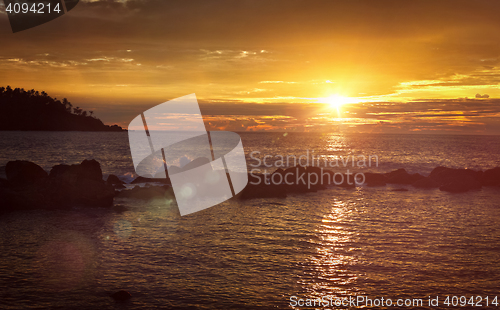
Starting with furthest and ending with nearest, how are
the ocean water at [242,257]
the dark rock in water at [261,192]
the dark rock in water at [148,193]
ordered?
the dark rock in water at [261,192], the dark rock in water at [148,193], the ocean water at [242,257]

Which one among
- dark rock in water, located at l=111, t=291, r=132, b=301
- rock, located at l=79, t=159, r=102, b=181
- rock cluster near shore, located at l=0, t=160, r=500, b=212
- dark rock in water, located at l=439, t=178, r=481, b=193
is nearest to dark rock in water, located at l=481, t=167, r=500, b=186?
rock cluster near shore, located at l=0, t=160, r=500, b=212

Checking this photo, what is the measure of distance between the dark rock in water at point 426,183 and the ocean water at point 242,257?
41.7 ft

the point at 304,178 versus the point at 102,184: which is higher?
the point at 102,184

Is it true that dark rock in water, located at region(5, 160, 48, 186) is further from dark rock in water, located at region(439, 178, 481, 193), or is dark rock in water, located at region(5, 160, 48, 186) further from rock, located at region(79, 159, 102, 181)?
dark rock in water, located at region(439, 178, 481, 193)

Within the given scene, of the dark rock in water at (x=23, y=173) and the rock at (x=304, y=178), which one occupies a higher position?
the dark rock in water at (x=23, y=173)

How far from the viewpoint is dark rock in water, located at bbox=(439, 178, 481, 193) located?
3319 centimetres

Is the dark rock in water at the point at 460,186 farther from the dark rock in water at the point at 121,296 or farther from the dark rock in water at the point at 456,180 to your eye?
the dark rock in water at the point at 121,296

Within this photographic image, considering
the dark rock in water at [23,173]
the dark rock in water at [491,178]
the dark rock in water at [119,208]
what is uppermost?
the dark rock in water at [23,173]

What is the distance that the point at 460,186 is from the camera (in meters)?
33.3

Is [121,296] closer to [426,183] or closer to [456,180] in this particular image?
[426,183]

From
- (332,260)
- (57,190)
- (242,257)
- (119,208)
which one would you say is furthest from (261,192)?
(332,260)

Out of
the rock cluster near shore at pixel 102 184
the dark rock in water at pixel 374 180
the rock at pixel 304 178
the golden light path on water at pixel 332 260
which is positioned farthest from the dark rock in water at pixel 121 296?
the dark rock in water at pixel 374 180

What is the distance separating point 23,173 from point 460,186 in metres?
39.4

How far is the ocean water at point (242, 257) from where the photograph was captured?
10.4m
